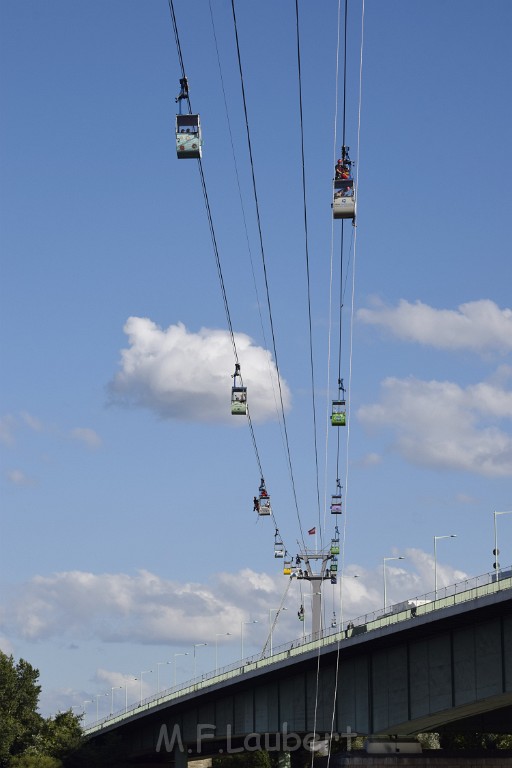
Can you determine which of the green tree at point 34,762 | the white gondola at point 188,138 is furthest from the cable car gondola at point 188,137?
the green tree at point 34,762

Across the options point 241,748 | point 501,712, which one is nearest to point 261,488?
point 501,712

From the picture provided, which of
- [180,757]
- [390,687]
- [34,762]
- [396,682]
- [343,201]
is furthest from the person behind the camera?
[180,757]

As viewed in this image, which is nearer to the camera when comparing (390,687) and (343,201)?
(343,201)

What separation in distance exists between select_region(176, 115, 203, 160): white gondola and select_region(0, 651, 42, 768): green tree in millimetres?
118435

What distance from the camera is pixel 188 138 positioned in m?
32.9

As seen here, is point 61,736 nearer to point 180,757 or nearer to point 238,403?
point 180,757

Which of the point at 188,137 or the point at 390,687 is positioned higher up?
the point at 188,137

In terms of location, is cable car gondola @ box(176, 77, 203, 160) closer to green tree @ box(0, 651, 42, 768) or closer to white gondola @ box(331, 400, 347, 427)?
white gondola @ box(331, 400, 347, 427)

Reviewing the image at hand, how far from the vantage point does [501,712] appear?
101m

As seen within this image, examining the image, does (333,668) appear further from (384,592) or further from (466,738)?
(466,738)

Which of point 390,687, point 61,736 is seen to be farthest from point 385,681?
point 61,736

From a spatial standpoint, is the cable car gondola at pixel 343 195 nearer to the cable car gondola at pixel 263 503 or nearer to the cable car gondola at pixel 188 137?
the cable car gondola at pixel 188 137

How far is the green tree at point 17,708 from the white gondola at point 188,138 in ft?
389

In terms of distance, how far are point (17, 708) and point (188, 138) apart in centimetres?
12483
